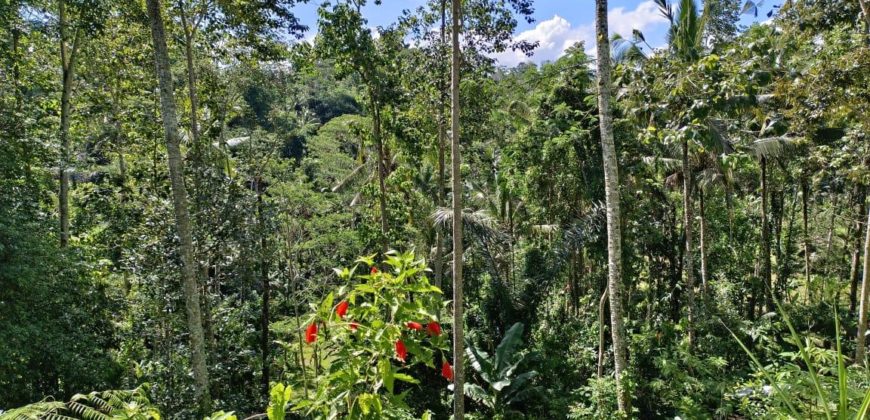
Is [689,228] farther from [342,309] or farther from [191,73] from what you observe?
[191,73]

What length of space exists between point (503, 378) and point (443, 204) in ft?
13.5

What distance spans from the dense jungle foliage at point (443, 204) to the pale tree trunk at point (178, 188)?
29mm

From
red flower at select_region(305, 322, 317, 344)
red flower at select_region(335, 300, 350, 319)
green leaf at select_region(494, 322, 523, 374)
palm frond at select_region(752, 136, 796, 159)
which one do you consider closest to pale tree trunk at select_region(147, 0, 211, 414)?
red flower at select_region(305, 322, 317, 344)

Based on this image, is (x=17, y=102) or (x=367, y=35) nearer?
(x=17, y=102)

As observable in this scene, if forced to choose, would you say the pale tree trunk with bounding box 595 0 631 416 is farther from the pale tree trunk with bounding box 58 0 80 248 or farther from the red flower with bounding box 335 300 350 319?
the pale tree trunk with bounding box 58 0 80 248

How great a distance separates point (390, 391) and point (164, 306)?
7.50 m

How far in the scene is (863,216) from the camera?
11516 mm

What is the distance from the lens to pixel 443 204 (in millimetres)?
11609

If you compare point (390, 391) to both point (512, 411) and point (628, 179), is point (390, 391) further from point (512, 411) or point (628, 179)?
point (628, 179)

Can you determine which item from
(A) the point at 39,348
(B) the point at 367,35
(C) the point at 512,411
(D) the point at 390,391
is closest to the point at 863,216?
(C) the point at 512,411

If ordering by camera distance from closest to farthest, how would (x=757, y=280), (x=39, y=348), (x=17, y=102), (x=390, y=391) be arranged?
(x=390, y=391), (x=39, y=348), (x=17, y=102), (x=757, y=280)

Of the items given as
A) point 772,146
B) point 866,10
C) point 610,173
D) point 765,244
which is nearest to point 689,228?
point 772,146

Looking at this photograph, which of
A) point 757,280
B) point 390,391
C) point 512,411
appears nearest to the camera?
point 390,391

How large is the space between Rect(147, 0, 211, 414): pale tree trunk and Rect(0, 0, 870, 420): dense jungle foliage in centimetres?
3
